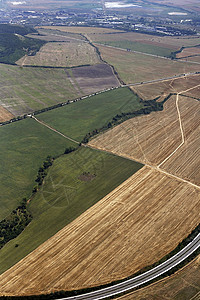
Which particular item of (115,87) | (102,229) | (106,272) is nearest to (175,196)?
(102,229)

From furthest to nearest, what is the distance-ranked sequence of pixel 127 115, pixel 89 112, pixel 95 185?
1. pixel 89 112
2. pixel 127 115
3. pixel 95 185

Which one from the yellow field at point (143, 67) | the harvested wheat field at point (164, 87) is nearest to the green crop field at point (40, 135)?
the harvested wheat field at point (164, 87)

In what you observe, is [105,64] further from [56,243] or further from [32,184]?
[56,243]

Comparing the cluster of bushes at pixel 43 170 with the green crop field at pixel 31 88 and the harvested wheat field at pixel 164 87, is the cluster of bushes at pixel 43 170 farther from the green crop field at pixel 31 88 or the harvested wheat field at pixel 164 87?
the harvested wheat field at pixel 164 87

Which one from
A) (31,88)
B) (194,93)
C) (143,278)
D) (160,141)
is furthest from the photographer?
(194,93)

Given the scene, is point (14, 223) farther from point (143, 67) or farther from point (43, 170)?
point (143, 67)

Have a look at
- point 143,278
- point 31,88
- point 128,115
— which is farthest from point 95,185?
point 31,88
